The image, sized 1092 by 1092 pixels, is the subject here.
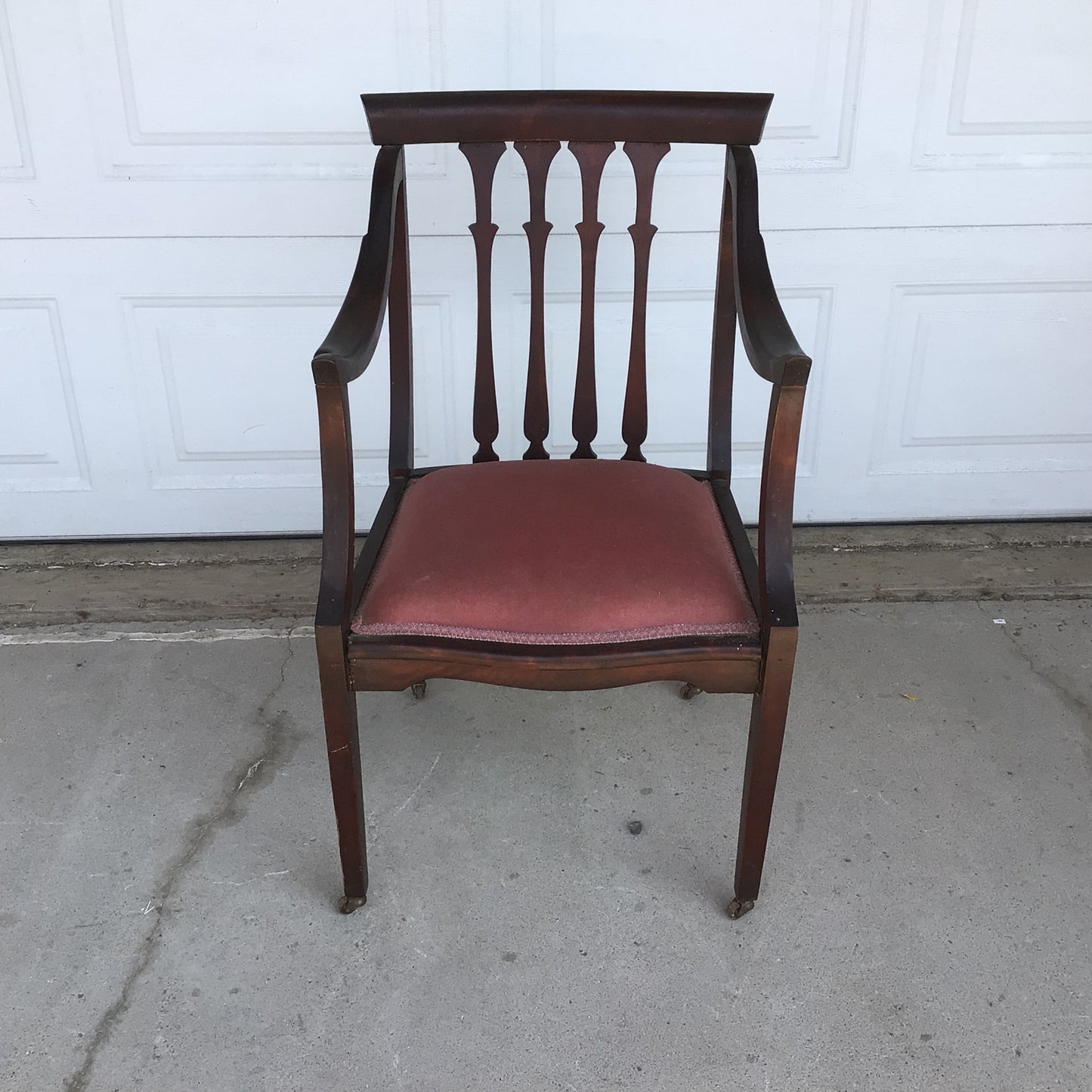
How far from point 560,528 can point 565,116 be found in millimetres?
558

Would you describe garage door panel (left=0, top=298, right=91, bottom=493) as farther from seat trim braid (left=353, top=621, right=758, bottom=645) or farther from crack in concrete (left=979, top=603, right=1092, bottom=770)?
crack in concrete (left=979, top=603, right=1092, bottom=770)

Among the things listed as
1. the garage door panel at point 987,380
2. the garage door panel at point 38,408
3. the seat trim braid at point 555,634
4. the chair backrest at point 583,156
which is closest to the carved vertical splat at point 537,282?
the chair backrest at point 583,156

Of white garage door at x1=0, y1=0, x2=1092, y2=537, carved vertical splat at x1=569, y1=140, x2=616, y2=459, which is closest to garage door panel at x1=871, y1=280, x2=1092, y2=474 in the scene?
white garage door at x1=0, y1=0, x2=1092, y2=537

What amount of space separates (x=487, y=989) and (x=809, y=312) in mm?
1367

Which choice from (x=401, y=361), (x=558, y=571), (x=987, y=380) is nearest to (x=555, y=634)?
(x=558, y=571)

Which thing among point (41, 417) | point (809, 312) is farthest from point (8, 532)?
point (809, 312)

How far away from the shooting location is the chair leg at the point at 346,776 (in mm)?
1145

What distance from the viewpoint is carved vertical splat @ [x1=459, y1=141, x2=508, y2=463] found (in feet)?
4.51

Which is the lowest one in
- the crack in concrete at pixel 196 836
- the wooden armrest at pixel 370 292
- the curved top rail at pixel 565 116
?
the crack in concrete at pixel 196 836

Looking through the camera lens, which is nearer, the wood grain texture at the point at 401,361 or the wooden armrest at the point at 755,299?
the wooden armrest at the point at 755,299

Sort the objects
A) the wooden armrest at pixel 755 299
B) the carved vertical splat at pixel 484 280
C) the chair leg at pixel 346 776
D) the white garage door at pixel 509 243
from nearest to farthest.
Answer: the wooden armrest at pixel 755 299 < the chair leg at pixel 346 776 < the carved vertical splat at pixel 484 280 < the white garage door at pixel 509 243

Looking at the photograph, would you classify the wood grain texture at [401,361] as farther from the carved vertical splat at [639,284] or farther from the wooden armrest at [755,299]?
the wooden armrest at [755,299]

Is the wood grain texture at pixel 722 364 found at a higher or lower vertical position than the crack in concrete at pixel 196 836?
higher

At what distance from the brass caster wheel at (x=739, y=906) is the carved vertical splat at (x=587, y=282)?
24.6 inches
